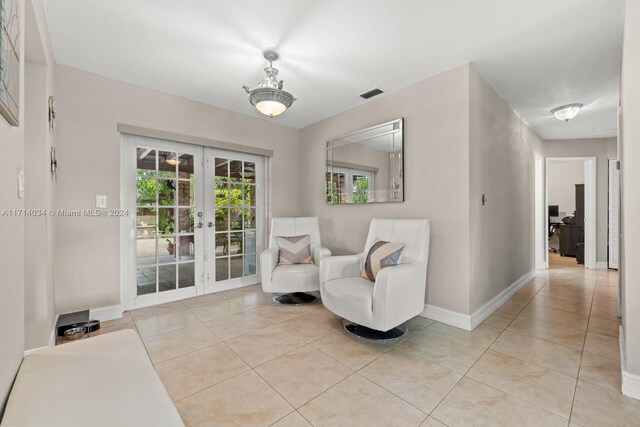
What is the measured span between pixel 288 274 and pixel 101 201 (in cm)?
196

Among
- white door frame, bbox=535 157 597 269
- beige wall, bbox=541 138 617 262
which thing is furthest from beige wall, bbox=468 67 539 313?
beige wall, bbox=541 138 617 262

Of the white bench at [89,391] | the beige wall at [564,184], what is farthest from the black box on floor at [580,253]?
the white bench at [89,391]

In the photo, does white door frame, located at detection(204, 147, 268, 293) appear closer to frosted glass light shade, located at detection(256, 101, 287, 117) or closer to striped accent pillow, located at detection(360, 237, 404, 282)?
frosted glass light shade, located at detection(256, 101, 287, 117)

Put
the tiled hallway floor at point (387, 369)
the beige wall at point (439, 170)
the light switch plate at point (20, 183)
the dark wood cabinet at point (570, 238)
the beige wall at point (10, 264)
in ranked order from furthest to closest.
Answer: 1. the dark wood cabinet at point (570, 238)
2. the beige wall at point (439, 170)
3. the tiled hallway floor at point (387, 369)
4. the light switch plate at point (20, 183)
5. the beige wall at point (10, 264)

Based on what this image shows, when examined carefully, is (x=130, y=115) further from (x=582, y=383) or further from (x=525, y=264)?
(x=525, y=264)

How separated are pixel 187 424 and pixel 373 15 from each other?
104 inches

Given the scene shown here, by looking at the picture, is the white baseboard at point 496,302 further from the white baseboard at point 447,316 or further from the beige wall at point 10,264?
the beige wall at point 10,264

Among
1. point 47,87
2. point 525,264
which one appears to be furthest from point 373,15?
point 525,264

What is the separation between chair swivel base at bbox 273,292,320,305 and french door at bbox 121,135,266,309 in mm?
798

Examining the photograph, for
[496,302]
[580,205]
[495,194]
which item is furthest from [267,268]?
[580,205]

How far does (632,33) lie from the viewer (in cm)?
156

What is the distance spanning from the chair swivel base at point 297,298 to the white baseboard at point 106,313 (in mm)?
1541

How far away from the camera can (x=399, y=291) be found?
2.17 m

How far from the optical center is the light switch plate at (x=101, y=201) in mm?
2736
